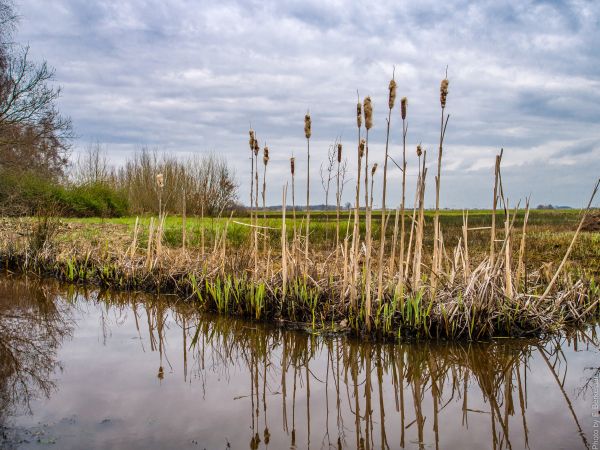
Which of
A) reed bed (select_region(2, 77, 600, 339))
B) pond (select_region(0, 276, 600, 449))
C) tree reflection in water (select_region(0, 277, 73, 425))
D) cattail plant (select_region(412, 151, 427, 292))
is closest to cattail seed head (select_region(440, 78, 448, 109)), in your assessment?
reed bed (select_region(2, 77, 600, 339))

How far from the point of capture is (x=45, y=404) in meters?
3.90

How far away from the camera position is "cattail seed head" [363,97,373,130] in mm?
5094

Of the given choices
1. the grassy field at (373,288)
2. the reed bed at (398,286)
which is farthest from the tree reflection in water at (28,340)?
the reed bed at (398,286)

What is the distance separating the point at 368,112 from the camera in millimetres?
5121

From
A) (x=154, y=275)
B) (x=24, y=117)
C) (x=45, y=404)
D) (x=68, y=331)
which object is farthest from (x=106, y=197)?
(x=45, y=404)

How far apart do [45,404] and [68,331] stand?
261 cm

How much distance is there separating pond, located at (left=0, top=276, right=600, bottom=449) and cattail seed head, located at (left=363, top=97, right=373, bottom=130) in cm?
221

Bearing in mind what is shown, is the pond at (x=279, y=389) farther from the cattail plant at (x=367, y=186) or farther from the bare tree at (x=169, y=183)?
the bare tree at (x=169, y=183)

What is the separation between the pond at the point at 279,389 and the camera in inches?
136

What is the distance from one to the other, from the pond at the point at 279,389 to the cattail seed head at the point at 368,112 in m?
2.21

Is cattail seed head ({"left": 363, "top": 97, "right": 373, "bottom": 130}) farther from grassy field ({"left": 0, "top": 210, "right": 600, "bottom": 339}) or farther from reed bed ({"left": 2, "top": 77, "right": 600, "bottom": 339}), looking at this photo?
grassy field ({"left": 0, "top": 210, "right": 600, "bottom": 339})

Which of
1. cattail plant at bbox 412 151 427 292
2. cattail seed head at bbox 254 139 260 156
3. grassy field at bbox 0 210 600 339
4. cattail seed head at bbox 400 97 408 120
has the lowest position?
grassy field at bbox 0 210 600 339

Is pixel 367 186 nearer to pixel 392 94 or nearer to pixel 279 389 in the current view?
pixel 392 94

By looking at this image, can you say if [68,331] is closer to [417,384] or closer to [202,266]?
[202,266]
